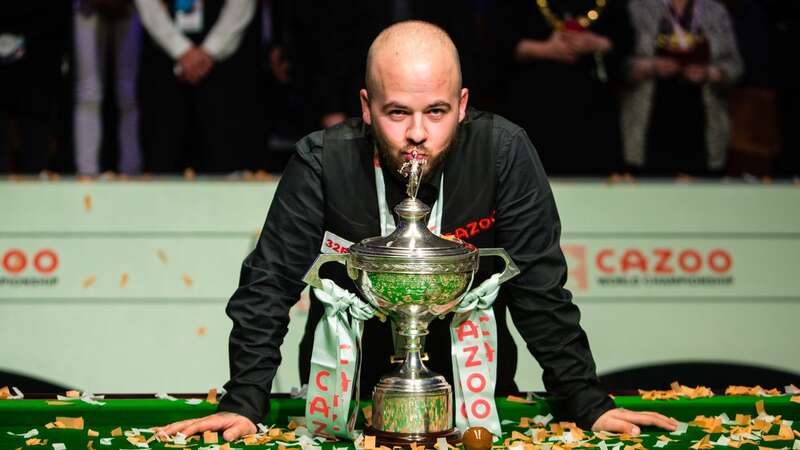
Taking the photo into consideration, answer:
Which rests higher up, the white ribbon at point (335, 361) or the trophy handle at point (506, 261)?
the trophy handle at point (506, 261)

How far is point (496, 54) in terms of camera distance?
4.74 metres

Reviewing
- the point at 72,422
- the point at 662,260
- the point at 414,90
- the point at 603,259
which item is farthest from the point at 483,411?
the point at 662,260

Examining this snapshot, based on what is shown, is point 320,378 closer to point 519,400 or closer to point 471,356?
point 471,356

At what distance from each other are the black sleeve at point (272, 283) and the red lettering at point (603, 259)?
1747 mm

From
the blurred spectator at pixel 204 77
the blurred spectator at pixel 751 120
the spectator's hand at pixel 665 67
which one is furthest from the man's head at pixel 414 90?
the blurred spectator at pixel 751 120

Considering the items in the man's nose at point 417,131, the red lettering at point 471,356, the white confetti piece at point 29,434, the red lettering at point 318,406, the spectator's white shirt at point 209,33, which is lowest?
the white confetti piece at point 29,434

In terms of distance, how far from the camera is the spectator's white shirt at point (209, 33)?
500 cm

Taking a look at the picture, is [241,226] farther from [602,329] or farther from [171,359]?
[602,329]

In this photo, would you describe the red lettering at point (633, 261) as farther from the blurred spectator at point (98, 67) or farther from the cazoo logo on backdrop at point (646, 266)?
the blurred spectator at point (98, 67)

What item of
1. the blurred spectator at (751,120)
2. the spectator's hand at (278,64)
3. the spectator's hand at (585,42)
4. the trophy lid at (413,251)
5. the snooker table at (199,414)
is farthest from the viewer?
the blurred spectator at (751,120)

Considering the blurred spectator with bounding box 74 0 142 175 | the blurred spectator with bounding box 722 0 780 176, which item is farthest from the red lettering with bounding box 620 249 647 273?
the blurred spectator with bounding box 74 0 142 175

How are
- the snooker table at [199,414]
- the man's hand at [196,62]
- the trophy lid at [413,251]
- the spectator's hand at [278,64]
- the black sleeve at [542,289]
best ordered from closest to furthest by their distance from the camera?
the trophy lid at [413,251], the snooker table at [199,414], the black sleeve at [542,289], the man's hand at [196,62], the spectator's hand at [278,64]

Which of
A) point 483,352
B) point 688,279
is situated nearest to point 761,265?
point 688,279

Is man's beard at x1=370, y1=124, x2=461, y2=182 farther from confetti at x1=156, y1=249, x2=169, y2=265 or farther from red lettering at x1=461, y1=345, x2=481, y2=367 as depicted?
confetti at x1=156, y1=249, x2=169, y2=265
